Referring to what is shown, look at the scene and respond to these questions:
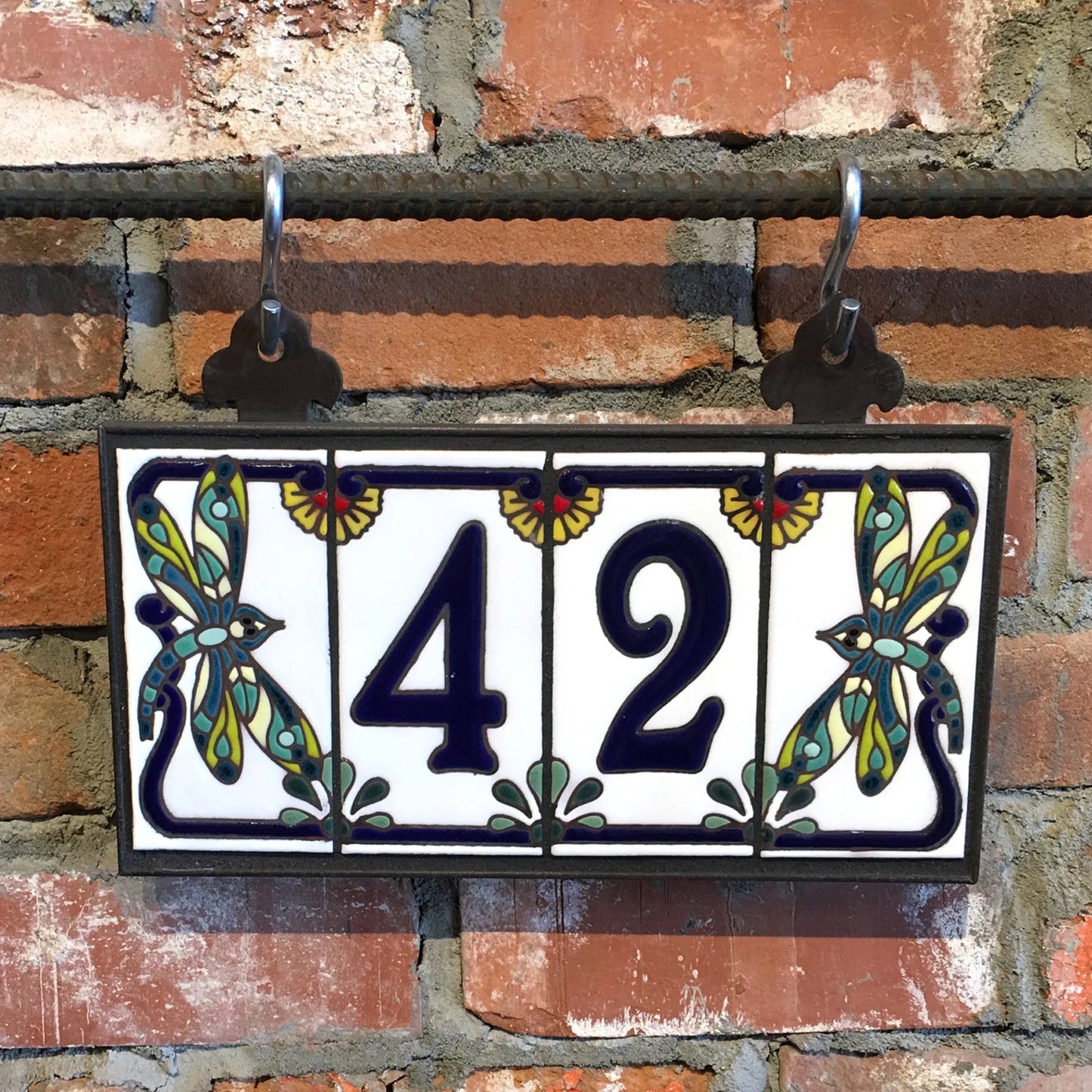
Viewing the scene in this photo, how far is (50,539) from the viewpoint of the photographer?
0.50 m

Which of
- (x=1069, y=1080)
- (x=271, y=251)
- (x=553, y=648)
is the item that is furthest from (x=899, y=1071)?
(x=271, y=251)

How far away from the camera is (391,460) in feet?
1.49

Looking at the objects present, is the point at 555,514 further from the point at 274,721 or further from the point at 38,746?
the point at 38,746

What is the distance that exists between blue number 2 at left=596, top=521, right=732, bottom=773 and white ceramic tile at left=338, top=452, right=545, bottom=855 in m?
0.04

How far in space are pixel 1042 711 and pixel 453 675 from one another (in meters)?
0.31

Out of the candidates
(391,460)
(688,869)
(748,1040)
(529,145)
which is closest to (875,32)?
(529,145)

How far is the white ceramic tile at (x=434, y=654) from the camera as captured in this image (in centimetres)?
46

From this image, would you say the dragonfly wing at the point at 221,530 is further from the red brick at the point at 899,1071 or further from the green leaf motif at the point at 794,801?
the red brick at the point at 899,1071

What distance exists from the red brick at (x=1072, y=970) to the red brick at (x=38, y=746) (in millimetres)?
519

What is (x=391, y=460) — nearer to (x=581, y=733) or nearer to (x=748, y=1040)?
(x=581, y=733)

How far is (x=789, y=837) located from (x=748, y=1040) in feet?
0.45

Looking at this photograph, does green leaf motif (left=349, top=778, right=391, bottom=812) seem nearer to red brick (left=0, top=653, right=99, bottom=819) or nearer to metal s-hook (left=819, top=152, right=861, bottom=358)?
red brick (left=0, top=653, right=99, bottom=819)

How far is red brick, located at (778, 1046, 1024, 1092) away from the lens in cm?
54

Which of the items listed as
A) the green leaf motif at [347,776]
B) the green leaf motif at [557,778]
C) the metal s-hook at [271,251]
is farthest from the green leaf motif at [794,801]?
the metal s-hook at [271,251]
